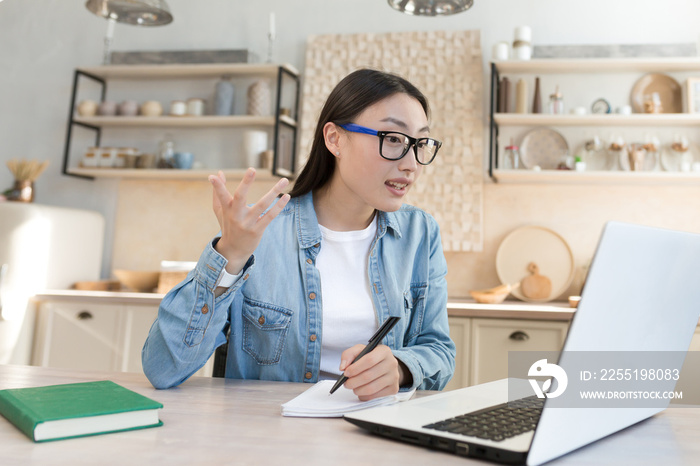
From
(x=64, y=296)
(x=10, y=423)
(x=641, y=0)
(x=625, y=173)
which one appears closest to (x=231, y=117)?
(x=64, y=296)

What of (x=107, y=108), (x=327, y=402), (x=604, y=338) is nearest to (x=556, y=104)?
(x=107, y=108)

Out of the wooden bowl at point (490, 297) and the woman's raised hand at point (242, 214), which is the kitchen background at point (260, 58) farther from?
the woman's raised hand at point (242, 214)

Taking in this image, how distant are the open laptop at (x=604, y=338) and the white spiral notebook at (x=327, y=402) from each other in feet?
0.22

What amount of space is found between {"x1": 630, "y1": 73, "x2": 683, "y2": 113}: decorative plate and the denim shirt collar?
2.28 m

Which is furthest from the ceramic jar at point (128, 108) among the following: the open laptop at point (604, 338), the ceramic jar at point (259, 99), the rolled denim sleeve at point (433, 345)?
the open laptop at point (604, 338)

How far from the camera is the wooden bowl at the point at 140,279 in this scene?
10.9 ft

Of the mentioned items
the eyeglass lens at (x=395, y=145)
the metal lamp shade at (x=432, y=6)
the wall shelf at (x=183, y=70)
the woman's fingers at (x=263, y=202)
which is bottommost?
the woman's fingers at (x=263, y=202)

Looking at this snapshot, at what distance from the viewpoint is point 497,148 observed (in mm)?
3283

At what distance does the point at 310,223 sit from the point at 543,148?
7.34 ft

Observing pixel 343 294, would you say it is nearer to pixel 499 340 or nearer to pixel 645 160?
pixel 499 340

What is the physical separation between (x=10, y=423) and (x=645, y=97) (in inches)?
129

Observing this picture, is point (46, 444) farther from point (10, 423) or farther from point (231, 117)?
point (231, 117)

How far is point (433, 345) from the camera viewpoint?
134 cm

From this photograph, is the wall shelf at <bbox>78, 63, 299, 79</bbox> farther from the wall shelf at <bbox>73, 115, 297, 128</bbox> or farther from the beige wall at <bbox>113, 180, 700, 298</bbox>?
the beige wall at <bbox>113, 180, 700, 298</bbox>
